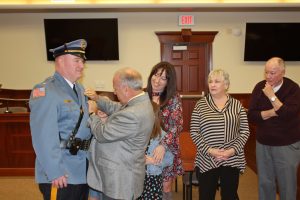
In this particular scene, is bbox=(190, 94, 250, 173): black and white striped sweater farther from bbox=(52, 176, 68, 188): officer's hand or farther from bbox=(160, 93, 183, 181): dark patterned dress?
bbox=(52, 176, 68, 188): officer's hand

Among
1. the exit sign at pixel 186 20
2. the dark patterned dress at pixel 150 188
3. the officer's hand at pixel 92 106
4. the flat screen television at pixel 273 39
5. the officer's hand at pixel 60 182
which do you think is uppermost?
the exit sign at pixel 186 20

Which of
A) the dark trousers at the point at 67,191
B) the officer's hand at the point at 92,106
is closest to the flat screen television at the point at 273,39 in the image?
the officer's hand at the point at 92,106

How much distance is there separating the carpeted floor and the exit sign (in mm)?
3462

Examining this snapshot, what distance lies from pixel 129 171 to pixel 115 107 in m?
0.49

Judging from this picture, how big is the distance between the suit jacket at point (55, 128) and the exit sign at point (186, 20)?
15.8 feet

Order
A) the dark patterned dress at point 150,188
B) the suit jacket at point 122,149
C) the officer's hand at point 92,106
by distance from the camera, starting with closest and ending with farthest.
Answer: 1. the suit jacket at point 122,149
2. the officer's hand at point 92,106
3. the dark patterned dress at point 150,188

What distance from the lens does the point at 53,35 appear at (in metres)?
6.24

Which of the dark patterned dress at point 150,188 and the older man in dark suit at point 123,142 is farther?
the dark patterned dress at point 150,188

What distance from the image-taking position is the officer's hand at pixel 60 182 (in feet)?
5.70

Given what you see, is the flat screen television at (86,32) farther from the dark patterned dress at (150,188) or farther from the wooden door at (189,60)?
the dark patterned dress at (150,188)

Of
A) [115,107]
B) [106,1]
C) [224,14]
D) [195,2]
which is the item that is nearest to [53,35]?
[106,1]

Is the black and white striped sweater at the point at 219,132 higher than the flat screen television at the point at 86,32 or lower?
lower

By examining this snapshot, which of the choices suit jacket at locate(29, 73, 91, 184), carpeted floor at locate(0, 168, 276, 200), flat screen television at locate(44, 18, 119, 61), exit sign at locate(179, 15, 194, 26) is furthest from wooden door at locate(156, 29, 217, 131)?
suit jacket at locate(29, 73, 91, 184)

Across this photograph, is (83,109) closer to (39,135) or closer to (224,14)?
(39,135)
